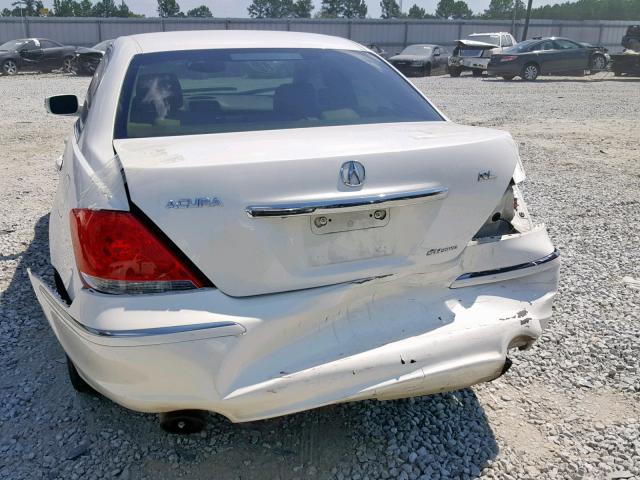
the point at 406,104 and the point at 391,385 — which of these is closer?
the point at 391,385

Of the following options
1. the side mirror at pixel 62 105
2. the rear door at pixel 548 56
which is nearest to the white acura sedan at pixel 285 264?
the side mirror at pixel 62 105

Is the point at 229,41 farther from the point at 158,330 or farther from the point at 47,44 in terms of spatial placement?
the point at 47,44

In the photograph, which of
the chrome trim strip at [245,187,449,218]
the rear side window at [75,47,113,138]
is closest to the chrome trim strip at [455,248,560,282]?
the chrome trim strip at [245,187,449,218]

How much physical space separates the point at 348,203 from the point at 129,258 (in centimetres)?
76

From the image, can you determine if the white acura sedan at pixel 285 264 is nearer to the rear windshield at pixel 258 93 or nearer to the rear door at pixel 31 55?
the rear windshield at pixel 258 93

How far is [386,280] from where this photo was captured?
229 centimetres

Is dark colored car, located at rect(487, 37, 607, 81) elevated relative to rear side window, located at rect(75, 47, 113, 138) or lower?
lower

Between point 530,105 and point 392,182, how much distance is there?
14060 mm

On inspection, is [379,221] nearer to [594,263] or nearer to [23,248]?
[594,263]

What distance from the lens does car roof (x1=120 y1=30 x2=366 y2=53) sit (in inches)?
125

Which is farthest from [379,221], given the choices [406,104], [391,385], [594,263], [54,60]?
[54,60]

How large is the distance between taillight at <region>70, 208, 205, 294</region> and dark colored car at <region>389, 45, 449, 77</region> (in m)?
24.7

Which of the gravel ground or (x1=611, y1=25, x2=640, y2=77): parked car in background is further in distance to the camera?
(x1=611, y1=25, x2=640, y2=77): parked car in background

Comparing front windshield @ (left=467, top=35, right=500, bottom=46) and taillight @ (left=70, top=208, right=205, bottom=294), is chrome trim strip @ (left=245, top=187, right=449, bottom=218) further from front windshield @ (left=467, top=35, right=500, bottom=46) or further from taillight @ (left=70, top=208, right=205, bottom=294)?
front windshield @ (left=467, top=35, right=500, bottom=46)
